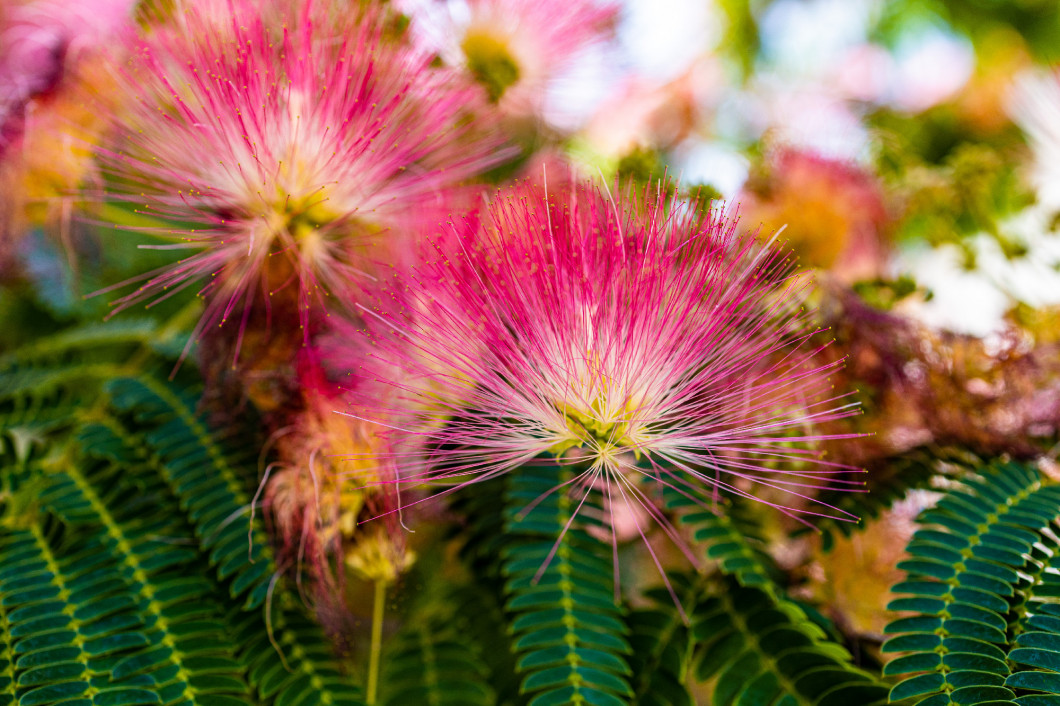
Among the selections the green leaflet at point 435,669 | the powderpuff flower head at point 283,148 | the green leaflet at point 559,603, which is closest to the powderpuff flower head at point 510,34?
the powderpuff flower head at point 283,148

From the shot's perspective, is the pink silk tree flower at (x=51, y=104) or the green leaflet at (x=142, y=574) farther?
the pink silk tree flower at (x=51, y=104)

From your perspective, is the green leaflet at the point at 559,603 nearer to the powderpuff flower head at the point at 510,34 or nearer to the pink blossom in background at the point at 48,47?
the powderpuff flower head at the point at 510,34

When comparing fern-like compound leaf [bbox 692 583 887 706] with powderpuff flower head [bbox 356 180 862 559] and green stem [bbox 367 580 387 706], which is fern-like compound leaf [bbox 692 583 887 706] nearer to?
powderpuff flower head [bbox 356 180 862 559]

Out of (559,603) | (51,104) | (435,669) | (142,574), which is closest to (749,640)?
(559,603)

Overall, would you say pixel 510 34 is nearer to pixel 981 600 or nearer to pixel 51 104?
pixel 51 104

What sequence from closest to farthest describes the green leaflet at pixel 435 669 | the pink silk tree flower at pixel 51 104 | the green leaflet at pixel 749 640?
the green leaflet at pixel 749 640
the green leaflet at pixel 435 669
the pink silk tree flower at pixel 51 104

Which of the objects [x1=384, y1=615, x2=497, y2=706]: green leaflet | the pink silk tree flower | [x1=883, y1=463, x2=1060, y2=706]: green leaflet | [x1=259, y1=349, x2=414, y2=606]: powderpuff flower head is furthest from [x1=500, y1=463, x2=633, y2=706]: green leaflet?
the pink silk tree flower

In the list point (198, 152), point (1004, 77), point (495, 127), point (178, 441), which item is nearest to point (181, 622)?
point (178, 441)
